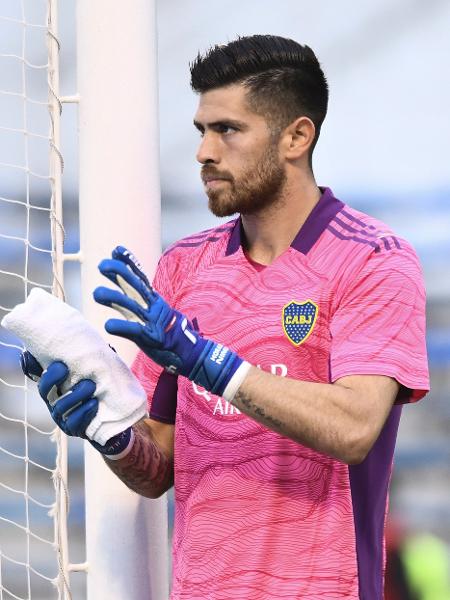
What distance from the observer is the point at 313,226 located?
71.8 inches

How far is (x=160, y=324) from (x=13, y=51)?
9.49 feet

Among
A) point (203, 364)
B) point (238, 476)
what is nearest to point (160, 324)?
point (203, 364)

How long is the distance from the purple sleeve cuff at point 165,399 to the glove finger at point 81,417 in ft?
0.72

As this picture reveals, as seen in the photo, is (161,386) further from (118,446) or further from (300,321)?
(300,321)

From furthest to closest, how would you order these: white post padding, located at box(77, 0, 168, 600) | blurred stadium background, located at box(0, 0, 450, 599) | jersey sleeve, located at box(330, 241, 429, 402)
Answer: blurred stadium background, located at box(0, 0, 450, 599) → white post padding, located at box(77, 0, 168, 600) → jersey sleeve, located at box(330, 241, 429, 402)

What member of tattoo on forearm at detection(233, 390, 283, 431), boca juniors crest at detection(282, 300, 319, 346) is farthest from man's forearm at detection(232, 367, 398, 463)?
boca juniors crest at detection(282, 300, 319, 346)

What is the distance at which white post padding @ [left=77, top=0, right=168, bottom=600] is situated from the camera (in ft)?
6.86

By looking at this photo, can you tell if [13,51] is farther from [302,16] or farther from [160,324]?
[160,324]

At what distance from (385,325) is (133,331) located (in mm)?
378

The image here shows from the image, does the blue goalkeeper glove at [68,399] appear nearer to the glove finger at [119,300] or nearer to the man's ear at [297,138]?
the glove finger at [119,300]

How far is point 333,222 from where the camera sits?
183 cm

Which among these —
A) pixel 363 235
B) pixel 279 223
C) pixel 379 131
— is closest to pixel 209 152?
pixel 279 223

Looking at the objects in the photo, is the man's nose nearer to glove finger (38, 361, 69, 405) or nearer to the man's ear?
the man's ear

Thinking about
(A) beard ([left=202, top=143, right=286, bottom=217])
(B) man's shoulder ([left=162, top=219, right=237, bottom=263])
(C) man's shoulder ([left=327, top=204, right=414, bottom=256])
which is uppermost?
(A) beard ([left=202, top=143, right=286, bottom=217])
